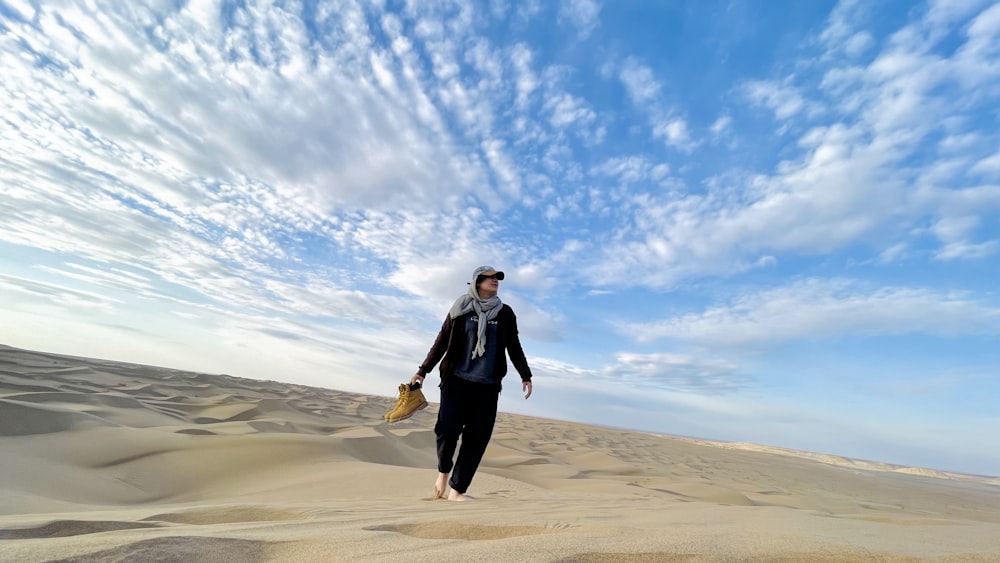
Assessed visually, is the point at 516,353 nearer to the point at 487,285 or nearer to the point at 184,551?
the point at 487,285

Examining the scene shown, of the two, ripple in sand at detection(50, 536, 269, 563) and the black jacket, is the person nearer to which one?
the black jacket

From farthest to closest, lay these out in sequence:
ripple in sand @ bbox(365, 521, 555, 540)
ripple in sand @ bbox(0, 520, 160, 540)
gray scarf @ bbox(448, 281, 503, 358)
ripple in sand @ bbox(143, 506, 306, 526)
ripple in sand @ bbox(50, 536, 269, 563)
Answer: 1. gray scarf @ bbox(448, 281, 503, 358)
2. ripple in sand @ bbox(143, 506, 306, 526)
3. ripple in sand @ bbox(365, 521, 555, 540)
4. ripple in sand @ bbox(0, 520, 160, 540)
5. ripple in sand @ bbox(50, 536, 269, 563)

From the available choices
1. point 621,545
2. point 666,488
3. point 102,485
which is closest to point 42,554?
point 621,545

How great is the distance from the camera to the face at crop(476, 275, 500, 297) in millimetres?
3799

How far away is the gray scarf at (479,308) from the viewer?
3.60 m

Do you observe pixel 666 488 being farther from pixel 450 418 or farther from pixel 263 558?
pixel 263 558

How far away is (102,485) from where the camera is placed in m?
3.62

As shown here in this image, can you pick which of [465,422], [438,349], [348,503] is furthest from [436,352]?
[348,503]

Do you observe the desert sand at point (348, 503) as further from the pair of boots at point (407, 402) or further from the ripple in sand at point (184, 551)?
the pair of boots at point (407, 402)

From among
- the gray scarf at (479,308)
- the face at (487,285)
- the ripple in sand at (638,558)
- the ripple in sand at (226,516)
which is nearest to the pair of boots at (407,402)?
the gray scarf at (479,308)

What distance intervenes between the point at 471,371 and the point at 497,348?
0.85ft

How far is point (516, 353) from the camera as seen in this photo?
3.80 metres

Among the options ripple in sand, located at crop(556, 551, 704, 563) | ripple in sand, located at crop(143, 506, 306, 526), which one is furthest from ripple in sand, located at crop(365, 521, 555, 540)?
ripple in sand, located at crop(143, 506, 306, 526)

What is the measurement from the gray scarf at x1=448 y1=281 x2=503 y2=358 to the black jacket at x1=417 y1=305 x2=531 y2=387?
0.04 metres
